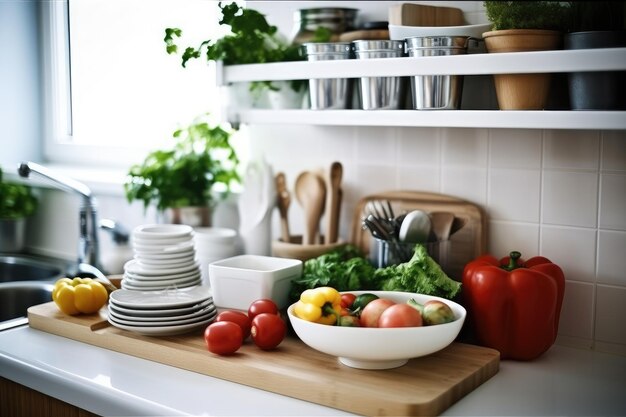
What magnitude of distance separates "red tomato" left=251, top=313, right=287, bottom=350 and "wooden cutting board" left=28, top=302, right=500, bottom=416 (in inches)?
0.9

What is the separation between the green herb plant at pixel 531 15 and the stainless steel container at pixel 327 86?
15.5 inches

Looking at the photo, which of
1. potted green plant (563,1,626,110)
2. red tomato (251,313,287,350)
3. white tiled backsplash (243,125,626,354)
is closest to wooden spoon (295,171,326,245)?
white tiled backsplash (243,125,626,354)

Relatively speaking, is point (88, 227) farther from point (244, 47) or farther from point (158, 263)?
point (244, 47)

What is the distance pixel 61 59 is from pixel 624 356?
2235mm

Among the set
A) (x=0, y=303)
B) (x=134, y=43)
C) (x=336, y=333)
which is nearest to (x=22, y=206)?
(x=0, y=303)

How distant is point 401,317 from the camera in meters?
1.44

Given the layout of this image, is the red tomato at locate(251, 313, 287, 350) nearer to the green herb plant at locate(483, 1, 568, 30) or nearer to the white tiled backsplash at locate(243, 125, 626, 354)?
the white tiled backsplash at locate(243, 125, 626, 354)

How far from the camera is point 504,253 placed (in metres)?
1.84

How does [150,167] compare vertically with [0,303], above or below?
above

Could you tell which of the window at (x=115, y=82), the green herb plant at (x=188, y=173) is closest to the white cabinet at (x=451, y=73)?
the green herb plant at (x=188, y=173)

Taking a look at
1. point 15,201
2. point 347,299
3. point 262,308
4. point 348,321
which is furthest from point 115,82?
point 348,321

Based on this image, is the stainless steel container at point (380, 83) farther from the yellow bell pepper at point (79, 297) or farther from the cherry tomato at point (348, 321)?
the yellow bell pepper at point (79, 297)

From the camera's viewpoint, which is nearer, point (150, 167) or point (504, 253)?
point (504, 253)

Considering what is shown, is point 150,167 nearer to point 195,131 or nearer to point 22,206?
point 195,131
